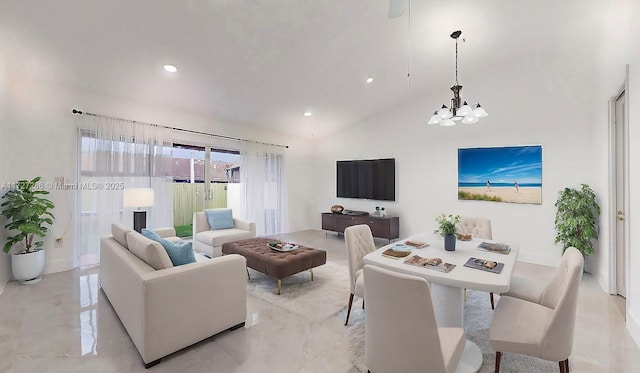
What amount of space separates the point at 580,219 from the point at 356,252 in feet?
10.4

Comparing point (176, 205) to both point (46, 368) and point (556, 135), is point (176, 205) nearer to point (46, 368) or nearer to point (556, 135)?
point (46, 368)

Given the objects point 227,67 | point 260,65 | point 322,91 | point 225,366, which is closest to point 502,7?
point 322,91

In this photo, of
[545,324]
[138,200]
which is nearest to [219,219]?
[138,200]

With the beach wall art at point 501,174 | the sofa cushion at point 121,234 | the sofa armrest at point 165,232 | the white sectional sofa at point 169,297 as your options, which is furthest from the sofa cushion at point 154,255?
the beach wall art at point 501,174

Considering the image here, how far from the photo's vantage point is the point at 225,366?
1858 mm

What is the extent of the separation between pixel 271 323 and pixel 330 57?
3378mm

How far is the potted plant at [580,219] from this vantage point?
349cm

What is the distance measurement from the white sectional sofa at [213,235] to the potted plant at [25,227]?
186 centimetres

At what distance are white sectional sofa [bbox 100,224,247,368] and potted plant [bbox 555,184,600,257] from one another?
417 centimetres

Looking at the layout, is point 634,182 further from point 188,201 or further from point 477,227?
point 188,201

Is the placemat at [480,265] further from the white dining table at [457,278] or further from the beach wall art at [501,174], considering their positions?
the beach wall art at [501,174]

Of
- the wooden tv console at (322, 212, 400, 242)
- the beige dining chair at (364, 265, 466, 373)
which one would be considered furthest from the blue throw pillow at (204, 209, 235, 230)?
the beige dining chair at (364, 265, 466, 373)

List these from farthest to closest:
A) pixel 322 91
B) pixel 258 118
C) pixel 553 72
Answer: pixel 258 118
pixel 322 91
pixel 553 72

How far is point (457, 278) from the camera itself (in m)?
1.67
